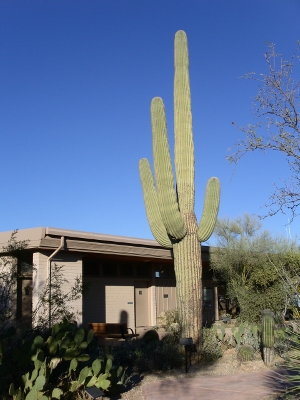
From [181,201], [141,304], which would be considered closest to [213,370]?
[181,201]

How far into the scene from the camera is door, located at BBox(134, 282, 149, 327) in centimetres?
1969

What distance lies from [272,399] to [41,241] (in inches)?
307

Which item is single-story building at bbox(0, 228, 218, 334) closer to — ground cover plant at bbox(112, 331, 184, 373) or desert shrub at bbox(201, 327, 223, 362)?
ground cover plant at bbox(112, 331, 184, 373)

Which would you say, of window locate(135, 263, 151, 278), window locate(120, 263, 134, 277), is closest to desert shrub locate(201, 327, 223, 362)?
window locate(120, 263, 134, 277)

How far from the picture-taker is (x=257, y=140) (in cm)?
756

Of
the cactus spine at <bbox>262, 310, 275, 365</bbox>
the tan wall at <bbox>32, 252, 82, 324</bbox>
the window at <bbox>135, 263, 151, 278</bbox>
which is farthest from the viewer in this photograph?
the window at <bbox>135, 263, 151, 278</bbox>

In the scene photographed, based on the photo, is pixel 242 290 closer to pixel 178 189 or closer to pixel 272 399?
pixel 178 189

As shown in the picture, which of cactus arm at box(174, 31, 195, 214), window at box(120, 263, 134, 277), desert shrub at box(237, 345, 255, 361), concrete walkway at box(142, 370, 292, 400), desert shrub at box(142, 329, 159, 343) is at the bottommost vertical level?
concrete walkway at box(142, 370, 292, 400)

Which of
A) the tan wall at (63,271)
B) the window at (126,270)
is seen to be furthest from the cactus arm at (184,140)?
the window at (126,270)

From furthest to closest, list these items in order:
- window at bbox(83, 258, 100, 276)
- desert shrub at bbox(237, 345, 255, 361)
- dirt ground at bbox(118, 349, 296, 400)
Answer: window at bbox(83, 258, 100, 276) < desert shrub at bbox(237, 345, 255, 361) < dirt ground at bbox(118, 349, 296, 400)

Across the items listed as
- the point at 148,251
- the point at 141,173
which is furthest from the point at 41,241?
the point at 148,251

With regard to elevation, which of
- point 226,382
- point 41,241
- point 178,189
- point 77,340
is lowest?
point 226,382

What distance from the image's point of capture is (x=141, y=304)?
65.5ft

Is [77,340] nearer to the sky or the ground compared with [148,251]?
nearer to the ground
